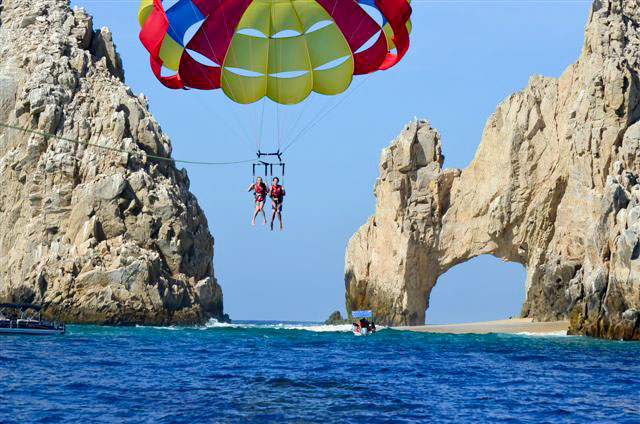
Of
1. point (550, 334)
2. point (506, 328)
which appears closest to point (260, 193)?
point (550, 334)

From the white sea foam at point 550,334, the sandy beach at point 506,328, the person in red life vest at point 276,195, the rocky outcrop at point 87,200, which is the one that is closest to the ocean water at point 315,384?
the person in red life vest at point 276,195

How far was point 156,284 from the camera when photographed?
6281cm

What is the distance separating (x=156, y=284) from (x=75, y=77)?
1990 centimetres

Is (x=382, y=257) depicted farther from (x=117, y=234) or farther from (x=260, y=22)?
(x=260, y=22)

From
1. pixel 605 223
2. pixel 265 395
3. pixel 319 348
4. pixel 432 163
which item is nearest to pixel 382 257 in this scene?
pixel 432 163

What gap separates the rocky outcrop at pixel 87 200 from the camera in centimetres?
6162

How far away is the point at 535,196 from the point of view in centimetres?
5834

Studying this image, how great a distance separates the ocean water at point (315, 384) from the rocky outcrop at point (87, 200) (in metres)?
26.3

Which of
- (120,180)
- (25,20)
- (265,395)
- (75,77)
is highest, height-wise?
(25,20)

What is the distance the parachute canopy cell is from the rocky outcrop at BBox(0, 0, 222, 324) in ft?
124

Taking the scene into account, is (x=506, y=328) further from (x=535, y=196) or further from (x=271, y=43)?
(x=271, y=43)

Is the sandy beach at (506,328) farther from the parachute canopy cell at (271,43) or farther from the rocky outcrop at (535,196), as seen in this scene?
the parachute canopy cell at (271,43)

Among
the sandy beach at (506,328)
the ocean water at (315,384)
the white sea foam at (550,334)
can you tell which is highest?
the sandy beach at (506,328)

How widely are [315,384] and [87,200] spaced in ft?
152
